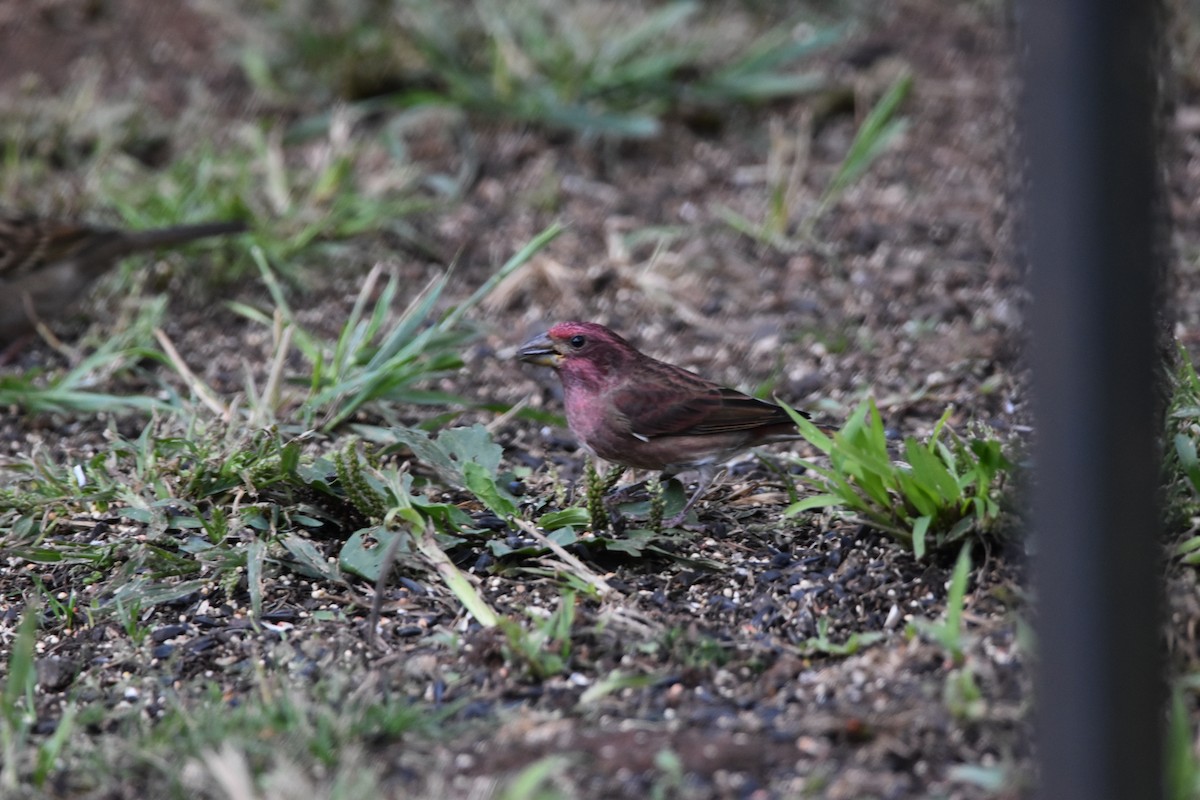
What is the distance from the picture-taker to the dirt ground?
2.85 metres

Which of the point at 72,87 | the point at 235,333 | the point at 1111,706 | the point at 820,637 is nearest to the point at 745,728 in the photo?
the point at 820,637

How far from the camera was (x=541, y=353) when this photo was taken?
14.3 feet

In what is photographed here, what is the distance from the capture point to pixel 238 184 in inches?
250

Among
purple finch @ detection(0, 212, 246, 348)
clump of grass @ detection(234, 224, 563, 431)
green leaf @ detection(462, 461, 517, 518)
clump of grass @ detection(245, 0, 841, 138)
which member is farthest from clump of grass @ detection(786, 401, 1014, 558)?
clump of grass @ detection(245, 0, 841, 138)

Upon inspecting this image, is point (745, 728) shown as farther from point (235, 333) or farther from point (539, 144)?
point (539, 144)

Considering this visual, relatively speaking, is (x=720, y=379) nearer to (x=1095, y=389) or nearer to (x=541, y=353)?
(x=541, y=353)

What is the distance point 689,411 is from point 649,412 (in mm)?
131

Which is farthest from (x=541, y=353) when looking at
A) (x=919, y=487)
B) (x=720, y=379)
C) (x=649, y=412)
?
(x=919, y=487)

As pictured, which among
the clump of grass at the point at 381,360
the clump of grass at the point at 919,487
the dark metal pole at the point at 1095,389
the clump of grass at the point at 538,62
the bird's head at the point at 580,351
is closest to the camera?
the dark metal pole at the point at 1095,389

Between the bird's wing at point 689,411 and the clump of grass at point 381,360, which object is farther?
the clump of grass at point 381,360

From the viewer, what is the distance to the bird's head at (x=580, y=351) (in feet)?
14.2

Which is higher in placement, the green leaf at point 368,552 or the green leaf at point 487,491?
the green leaf at point 487,491

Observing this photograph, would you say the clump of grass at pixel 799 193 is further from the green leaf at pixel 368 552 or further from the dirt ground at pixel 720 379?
the green leaf at pixel 368 552

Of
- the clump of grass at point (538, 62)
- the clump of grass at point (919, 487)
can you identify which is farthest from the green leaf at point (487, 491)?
the clump of grass at point (538, 62)
